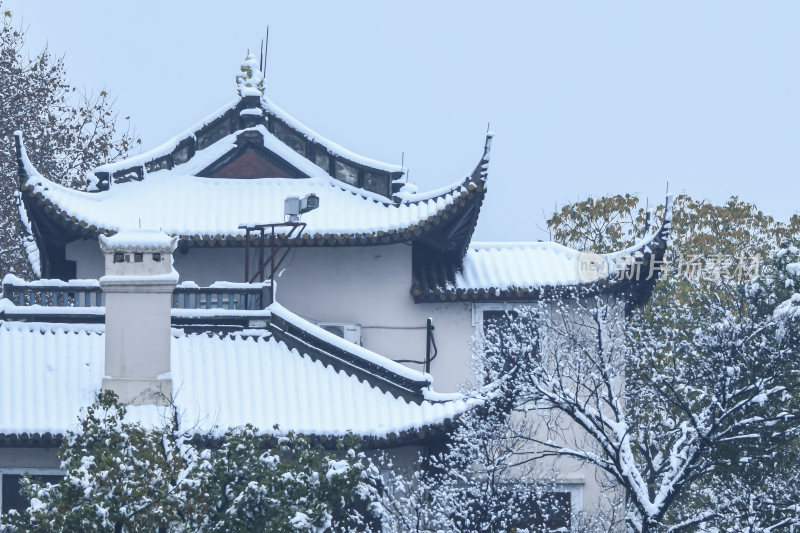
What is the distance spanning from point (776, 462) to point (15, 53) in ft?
61.7

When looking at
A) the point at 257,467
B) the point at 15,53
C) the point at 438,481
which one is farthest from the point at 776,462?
the point at 15,53

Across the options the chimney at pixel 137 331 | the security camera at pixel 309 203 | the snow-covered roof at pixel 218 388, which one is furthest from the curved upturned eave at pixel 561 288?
the chimney at pixel 137 331

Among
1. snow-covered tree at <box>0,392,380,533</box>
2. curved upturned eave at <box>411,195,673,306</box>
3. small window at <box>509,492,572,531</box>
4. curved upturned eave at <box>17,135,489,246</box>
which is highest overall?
curved upturned eave at <box>17,135,489,246</box>

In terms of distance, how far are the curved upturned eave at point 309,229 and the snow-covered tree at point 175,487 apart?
344 inches

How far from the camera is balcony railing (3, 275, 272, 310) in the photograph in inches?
696

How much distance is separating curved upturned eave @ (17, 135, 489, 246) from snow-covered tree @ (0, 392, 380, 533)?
8.75 m

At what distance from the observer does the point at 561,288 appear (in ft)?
69.7

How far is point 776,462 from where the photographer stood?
1625cm

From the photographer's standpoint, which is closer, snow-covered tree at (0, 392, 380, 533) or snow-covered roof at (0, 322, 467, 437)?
snow-covered tree at (0, 392, 380, 533)

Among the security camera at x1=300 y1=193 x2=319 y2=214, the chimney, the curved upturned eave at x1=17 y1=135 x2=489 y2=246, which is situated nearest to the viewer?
the chimney

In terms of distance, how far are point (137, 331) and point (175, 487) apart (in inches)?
194

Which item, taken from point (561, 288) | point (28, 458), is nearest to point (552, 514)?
point (561, 288)

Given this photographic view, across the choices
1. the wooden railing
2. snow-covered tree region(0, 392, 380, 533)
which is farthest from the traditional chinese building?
snow-covered tree region(0, 392, 380, 533)

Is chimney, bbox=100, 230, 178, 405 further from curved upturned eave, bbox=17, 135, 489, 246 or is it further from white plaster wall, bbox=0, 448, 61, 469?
curved upturned eave, bbox=17, 135, 489, 246
